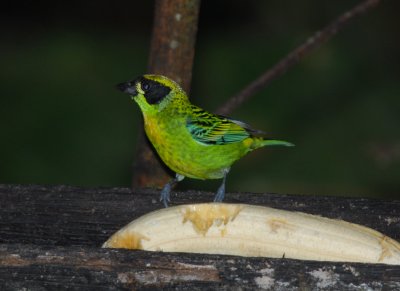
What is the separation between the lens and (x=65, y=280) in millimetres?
3211

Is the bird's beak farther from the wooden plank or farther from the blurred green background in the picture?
the blurred green background

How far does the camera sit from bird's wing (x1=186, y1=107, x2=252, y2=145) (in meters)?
4.56

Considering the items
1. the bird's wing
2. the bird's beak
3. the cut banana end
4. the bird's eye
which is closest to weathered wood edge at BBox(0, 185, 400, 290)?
the cut banana end

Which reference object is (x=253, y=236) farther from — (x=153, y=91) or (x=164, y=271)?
(x=153, y=91)

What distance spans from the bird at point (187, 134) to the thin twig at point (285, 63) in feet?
0.60

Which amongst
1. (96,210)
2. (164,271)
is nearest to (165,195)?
(96,210)

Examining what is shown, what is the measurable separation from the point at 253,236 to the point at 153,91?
1167 mm

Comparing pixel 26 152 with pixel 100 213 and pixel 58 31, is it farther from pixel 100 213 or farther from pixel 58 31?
pixel 100 213

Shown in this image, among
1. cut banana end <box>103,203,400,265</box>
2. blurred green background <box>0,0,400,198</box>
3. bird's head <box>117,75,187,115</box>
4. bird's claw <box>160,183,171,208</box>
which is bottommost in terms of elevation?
blurred green background <box>0,0,400,198</box>

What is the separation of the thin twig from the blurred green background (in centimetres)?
351

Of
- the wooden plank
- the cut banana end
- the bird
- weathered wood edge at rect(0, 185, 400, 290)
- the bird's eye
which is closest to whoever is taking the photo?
weathered wood edge at rect(0, 185, 400, 290)

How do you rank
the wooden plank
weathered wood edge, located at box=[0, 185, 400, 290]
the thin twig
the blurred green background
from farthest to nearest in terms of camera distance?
1. the blurred green background
2. the thin twig
3. the wooden plank
4. weathered wood edge, located at box=[0, 185, 400, 290]

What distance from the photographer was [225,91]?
9312 mm

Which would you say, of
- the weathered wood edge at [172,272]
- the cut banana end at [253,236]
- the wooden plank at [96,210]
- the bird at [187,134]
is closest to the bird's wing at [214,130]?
the bird at [187,134]
